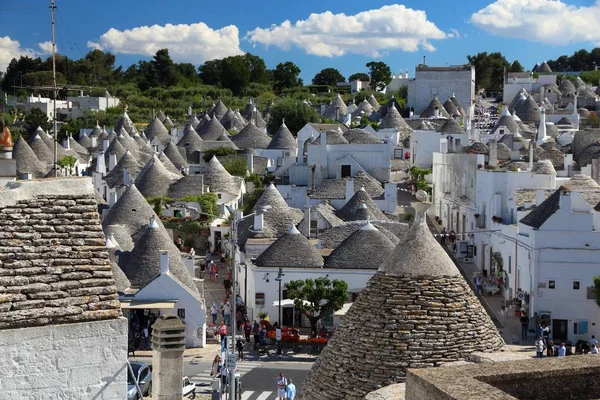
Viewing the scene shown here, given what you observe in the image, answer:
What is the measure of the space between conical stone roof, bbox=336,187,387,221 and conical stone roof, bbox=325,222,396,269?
6731 millimetres

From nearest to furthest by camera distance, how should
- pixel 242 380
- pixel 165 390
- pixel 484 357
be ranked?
1. pixel 165 390
2. pixel 484 357
3. pixel 242 380

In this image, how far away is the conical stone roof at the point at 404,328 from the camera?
11570 mm

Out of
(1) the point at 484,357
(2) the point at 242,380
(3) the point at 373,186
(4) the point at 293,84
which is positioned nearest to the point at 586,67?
(4) the point at 293,84

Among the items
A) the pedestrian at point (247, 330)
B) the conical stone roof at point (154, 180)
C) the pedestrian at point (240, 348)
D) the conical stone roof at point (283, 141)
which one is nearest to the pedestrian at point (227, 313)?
the pedestrian at point (247, 330)

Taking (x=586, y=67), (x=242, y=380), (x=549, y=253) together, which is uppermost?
(x=586, y=67)

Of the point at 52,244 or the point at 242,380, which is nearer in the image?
the point at 52,244

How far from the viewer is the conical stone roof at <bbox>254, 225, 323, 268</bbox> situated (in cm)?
3394

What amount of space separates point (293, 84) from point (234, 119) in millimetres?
45097

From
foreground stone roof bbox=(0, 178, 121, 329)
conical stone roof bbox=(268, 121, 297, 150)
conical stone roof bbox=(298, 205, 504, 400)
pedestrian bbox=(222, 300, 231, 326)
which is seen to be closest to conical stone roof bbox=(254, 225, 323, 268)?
pedestrian bbox=(222, 300, 231, 326)

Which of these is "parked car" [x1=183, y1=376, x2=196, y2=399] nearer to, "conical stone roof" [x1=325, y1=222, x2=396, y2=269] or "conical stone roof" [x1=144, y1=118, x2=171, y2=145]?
"conical stone roof" [x1=325, y1=222, x2=396, y2=269]

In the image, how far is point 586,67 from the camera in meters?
144

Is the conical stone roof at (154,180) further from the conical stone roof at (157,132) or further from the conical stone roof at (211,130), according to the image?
the conical stone roof at (157,132)

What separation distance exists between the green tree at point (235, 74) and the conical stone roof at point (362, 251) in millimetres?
91833

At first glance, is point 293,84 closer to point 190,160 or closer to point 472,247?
point 190,160
